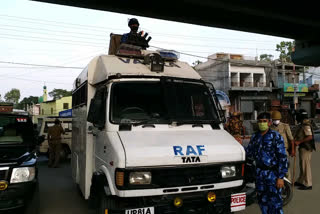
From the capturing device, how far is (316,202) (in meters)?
5.42

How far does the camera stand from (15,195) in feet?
12.9

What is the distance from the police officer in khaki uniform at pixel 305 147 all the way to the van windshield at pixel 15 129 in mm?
6196

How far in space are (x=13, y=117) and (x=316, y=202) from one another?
6.55m

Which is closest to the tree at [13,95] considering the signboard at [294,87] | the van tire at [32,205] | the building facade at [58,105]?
the building facade at [58,105]

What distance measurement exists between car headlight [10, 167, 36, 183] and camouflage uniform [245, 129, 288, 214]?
135 inches

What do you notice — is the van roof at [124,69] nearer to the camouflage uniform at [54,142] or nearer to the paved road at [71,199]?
the paved road at [71,199]

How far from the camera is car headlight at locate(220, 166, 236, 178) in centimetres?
339

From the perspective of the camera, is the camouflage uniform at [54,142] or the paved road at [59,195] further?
the camouflage uniform at [54,142]

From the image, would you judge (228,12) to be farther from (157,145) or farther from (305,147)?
(157,145)

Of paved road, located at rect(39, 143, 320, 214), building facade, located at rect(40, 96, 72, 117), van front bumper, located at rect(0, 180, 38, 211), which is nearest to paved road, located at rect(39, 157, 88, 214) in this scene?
paved road, located at rect(39, 143, 320, 214)

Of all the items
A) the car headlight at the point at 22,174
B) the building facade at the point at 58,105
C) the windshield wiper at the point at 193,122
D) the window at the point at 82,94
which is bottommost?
the car headlight at the point at 22,174

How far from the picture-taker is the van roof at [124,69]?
400cm

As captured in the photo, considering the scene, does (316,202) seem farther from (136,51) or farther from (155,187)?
(136,51)

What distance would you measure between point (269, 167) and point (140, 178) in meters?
1.87
